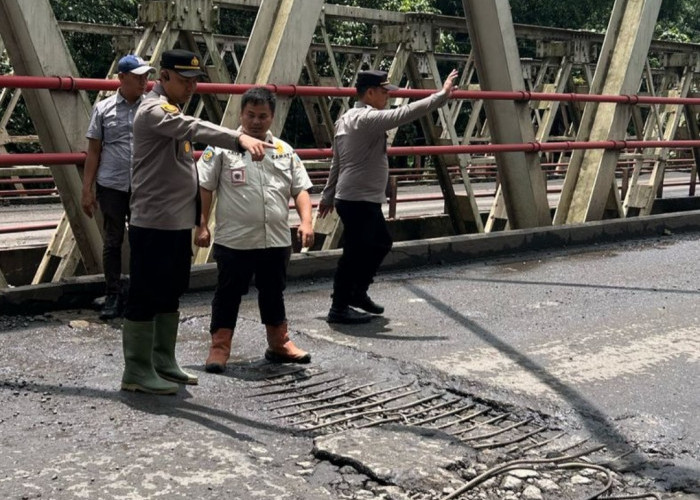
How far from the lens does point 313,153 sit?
7129mm

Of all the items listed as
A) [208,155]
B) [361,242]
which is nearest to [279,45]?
[361,242]

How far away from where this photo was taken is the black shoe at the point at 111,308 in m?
6.02

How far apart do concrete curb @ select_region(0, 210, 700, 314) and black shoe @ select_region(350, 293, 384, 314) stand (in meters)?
1.12

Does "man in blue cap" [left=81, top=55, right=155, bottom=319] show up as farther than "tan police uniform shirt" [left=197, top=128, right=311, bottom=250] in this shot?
Yes

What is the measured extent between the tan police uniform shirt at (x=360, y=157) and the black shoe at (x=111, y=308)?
150 centimetres

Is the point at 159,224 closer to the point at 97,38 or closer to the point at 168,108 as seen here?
the point at 168,108

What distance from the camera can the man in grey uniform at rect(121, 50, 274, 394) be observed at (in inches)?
181

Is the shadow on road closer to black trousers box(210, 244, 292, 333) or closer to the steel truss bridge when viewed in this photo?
black trousers box(210, 244, 292, 333)

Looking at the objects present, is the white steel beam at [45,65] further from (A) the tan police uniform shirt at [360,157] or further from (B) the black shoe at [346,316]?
(B) the black shoe at [346,316]

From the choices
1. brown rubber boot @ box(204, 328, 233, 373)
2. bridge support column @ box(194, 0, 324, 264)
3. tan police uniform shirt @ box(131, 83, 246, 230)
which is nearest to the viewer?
tan police uniform shirt @ box(131, 83, 246, 230)

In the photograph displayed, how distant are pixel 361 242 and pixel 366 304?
0.39 m

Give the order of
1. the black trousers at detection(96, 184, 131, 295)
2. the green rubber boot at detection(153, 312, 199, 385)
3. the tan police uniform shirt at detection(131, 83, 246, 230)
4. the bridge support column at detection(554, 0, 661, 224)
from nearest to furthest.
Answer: the tan police uniform shirt at detection(131, 83, 246, 230), the green rubber boot at detection(153, 312, 199, 385), the black trousers at detection(96, 184, 131, 295), the bridge support column at detection(554, 0, 661, 224)

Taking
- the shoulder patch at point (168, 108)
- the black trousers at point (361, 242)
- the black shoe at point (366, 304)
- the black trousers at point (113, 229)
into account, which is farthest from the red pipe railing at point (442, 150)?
the shoulder patch at point (168, 108)

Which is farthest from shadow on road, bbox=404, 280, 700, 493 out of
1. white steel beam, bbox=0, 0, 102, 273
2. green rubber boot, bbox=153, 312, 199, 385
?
white steel beam, bbox=0, 0, 102, 273
